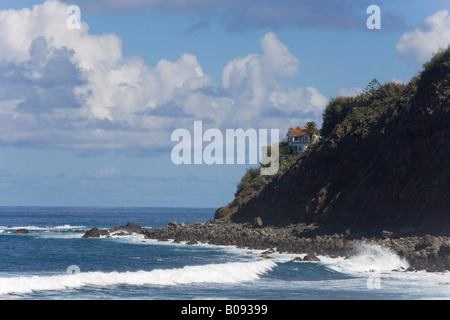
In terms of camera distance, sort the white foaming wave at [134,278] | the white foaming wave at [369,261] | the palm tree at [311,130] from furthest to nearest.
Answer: the palm tree at [311,130] < the white foaming wave at [369,261] < the white foaming wave at [134,278]

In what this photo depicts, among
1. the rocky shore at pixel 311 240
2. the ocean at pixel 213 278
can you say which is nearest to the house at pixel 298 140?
the rocky shore at pixel 311 240

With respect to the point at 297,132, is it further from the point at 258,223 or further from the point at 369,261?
the point at 369,261

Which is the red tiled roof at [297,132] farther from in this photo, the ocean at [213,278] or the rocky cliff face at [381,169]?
the ocean at [213,278]

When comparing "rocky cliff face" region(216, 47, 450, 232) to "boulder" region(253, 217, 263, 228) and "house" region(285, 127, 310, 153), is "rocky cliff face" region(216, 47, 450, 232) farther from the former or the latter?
"house" region(285, 127, 310, 153)

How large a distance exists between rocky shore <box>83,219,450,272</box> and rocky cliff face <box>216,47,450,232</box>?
325 cm

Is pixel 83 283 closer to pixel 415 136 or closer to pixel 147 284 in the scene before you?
pixel 147 284

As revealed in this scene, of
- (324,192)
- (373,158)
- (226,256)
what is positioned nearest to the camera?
(226,256)

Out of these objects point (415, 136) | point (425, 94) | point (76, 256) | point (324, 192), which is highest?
point (425, 94)

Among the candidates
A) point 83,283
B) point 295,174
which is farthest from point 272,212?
point 83,283

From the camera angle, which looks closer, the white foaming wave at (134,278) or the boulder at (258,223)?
the white foaming wave at (134,278)

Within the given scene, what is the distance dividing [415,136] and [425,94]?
4.35 m

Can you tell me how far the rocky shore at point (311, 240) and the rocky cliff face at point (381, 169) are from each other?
325 centimetres

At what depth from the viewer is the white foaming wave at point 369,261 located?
44.0m

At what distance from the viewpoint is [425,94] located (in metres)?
59.0
